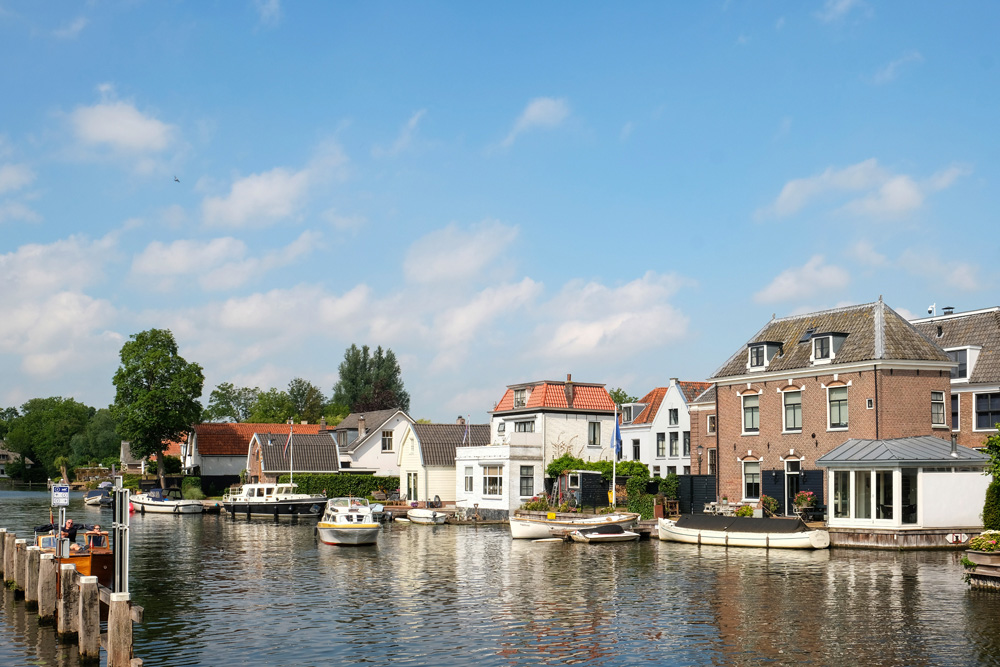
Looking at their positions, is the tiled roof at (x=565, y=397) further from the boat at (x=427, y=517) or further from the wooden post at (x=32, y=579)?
the wooden post at (x=32, y=579)

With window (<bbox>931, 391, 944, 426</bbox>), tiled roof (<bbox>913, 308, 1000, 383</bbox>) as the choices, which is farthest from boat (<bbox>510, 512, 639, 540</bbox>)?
tiled roof (<bbox>913, 308, 1000, 383</bbox>)

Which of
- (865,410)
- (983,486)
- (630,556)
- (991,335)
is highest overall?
(991,335)

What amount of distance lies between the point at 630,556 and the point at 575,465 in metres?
25.2

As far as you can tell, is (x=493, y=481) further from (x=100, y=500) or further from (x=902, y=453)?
(x=100, y=500)

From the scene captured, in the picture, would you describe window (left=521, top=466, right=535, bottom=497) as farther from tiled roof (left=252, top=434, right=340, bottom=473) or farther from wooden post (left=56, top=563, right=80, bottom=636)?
wooden post (left=56, top=563, right=80, bottom=636)

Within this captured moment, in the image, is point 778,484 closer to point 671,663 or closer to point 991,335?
point 991,335

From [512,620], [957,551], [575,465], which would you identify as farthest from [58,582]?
[575,465]

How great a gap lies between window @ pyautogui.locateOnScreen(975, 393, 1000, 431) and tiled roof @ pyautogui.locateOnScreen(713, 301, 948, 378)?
332 centimetres

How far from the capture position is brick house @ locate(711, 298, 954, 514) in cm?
5094

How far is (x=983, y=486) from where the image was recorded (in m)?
46.8

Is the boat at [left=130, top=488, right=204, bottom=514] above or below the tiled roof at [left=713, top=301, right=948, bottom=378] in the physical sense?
below

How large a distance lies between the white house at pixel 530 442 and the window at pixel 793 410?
2086 cm

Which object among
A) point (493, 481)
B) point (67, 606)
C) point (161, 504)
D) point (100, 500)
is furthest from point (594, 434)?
point (67, 606)

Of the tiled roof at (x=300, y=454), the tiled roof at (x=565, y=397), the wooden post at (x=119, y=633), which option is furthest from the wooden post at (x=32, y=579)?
the tiled roof at (x=300, y=454)
